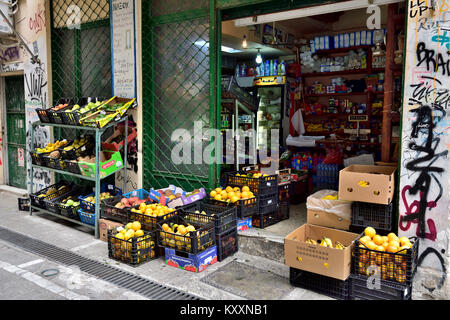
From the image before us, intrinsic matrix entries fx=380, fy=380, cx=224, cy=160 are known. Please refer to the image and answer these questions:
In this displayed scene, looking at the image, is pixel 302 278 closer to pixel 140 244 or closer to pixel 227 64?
pixel 140 244

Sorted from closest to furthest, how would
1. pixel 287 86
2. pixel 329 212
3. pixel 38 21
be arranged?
1. pixel 329 212
2. pixel 38 21
3. pixel 287 86

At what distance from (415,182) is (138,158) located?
4.31m

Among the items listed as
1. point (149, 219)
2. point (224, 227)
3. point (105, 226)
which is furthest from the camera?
point (105, 226)

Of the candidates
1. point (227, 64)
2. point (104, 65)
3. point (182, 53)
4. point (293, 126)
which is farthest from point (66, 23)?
point (293, 126)

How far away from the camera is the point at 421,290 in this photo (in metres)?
3.98

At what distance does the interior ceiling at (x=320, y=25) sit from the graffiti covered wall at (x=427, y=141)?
18.5 feet

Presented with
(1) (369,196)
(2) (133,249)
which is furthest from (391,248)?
(2) (133,249)

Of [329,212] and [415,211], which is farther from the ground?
[415,211]

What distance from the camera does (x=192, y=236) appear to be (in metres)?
4.34

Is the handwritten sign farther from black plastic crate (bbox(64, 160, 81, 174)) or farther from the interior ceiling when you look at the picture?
the interior ceiling

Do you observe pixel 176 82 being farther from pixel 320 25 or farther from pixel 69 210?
pixel 320 25

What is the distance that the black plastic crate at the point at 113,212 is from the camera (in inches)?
212

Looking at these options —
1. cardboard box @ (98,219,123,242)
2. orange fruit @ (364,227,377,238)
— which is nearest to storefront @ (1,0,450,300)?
orange fruit @ (364,227,377,238)

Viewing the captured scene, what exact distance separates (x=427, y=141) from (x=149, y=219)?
3.41 metres
